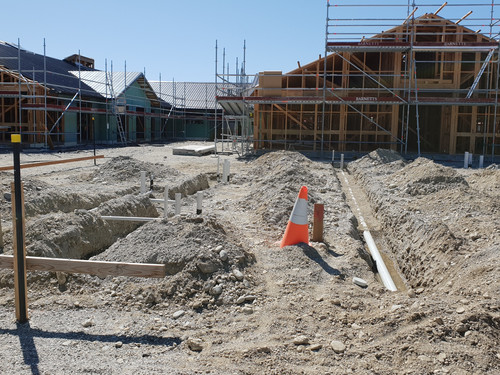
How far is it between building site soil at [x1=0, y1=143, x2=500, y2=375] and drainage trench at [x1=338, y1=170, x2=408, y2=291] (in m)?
0.07

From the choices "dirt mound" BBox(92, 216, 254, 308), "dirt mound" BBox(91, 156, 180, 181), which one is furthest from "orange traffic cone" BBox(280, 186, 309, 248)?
Result: "dirt mound" BBox(91, 156, 180, 181)

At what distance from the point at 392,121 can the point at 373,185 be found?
11.1 meters

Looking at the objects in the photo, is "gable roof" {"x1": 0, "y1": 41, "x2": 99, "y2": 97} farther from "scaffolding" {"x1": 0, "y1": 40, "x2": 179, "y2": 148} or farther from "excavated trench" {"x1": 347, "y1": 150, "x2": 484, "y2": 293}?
"excavated trench" {"x1": 347, "y1": 150, "x2": 484, "y2": 293}

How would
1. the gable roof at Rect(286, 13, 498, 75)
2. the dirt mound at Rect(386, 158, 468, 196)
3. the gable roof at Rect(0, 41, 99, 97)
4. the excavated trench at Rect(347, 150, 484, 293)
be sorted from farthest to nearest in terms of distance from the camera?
the gable roof at Rect(0, 41, 99, 97), the gable roof at Rect(286, 13, 498, 75), the dirt mound at Rect(386, 158, 468, 196), the excavated trench at Rect(347, 150, 484, 293)

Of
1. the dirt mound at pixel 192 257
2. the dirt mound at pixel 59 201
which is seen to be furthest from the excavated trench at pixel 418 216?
the dirt mound at pixel 59 201

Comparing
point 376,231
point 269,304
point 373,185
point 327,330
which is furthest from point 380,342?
point 373,185

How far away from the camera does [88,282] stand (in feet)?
20.4

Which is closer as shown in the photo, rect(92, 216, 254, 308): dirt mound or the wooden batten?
the wooden batten

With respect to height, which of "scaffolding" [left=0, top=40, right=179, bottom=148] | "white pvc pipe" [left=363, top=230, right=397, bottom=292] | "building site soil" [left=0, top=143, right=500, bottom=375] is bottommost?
"white pvc pipe" [left=363, top=230, right=397, bottom=292]

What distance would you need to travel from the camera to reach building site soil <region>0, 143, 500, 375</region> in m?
4.34

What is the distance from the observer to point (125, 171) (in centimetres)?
1547

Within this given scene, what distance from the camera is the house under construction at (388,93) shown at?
24031 millimetres

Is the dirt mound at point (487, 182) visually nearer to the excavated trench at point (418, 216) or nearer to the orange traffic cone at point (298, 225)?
the excavated trench at point (418, 216)

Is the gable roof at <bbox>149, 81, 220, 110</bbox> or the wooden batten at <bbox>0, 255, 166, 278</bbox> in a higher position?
the gable roof at <bbox>149, 81, 220, 110</bbox>
